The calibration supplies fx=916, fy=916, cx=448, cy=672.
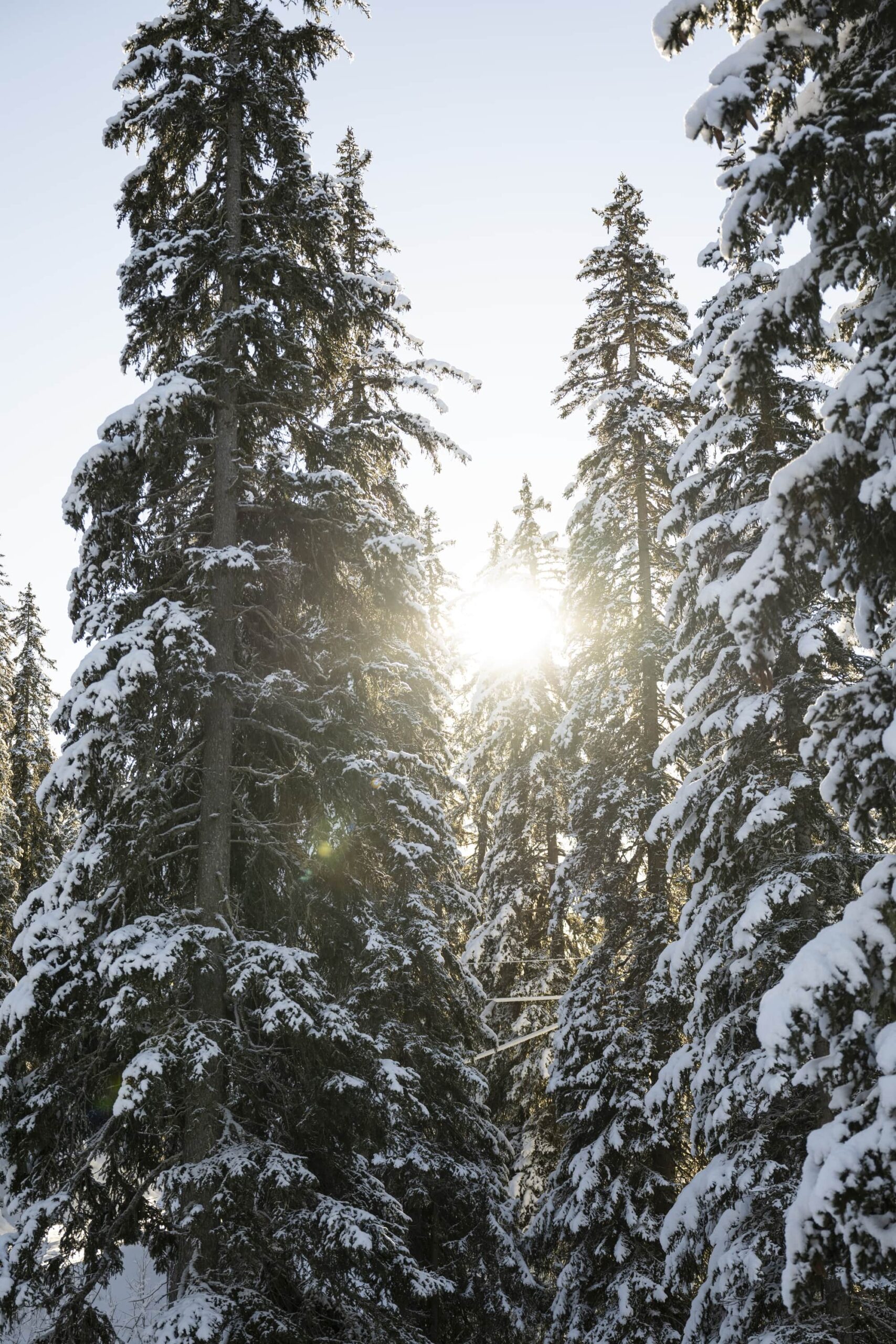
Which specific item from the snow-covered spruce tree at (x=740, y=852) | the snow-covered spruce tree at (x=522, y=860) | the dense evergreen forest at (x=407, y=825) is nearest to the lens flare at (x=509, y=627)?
the snow-covered spruce tree at (x=522, y=860)

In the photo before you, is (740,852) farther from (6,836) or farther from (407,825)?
(6,836)

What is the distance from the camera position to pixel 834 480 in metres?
5.62

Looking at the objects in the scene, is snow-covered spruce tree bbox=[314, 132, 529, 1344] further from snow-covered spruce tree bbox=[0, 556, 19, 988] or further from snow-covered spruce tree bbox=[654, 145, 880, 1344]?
snow-covered spruce tree bbox=[0, 556, 19, 988]

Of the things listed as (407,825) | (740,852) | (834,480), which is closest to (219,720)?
(407,825)

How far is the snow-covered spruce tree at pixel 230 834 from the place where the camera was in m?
8.12

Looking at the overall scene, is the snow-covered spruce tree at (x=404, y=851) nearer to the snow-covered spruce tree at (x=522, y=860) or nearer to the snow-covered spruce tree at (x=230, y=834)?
the snow-covered spruce tree at (x=230, y=834)

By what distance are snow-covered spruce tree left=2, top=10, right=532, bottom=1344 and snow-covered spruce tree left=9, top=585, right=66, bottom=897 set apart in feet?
60.1

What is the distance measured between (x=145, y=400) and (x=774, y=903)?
8269 millimetres

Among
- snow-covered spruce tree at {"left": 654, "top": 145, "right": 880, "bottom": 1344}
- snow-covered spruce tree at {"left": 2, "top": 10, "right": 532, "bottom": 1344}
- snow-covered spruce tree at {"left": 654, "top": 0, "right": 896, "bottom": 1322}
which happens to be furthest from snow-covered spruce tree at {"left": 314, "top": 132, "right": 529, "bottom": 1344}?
snow-covered spruce tree at {"left": 654, "top": 0, "right": 896, "bottom": 1322}

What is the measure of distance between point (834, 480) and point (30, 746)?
29.7 m

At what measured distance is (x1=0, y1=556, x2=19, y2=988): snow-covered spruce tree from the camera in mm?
25219

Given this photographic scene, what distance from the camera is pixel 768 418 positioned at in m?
10.9

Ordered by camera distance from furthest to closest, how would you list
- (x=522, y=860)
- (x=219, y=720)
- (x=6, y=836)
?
(x=6, y=836)
(x=522, y=860)
(x=219, y=720)

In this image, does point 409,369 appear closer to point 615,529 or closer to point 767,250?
point 615,529
